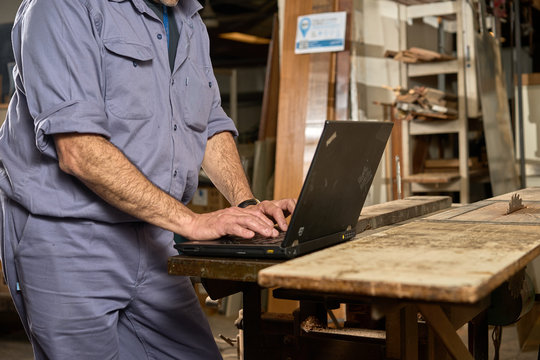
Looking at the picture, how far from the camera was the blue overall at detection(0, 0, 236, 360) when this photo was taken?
1.58 m

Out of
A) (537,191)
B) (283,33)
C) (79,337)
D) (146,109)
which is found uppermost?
(283,33)

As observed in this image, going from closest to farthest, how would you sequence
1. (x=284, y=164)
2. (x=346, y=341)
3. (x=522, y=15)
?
1. (x=346, y=341)
2. (x=284, y=164)
3. (x=522, y=15)

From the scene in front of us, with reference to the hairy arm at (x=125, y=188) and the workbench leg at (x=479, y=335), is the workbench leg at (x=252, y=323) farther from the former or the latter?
the workbench leg at (x=479, y=335)

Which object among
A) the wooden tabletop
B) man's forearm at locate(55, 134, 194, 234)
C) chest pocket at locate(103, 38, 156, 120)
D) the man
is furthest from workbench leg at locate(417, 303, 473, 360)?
chest pocket at locate(103, 38, 156, 120)

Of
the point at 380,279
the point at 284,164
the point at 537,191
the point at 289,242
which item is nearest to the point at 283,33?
the point at 284,164

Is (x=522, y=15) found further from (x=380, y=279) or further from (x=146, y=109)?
(x=380, y=279)

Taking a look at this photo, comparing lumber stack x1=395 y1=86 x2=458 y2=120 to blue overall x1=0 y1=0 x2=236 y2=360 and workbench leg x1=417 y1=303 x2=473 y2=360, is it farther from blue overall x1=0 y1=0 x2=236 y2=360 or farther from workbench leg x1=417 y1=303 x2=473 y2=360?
workbench leg x1=417 y1=303 x2=473 y2=360

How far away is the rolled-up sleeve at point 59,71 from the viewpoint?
155 centimetres

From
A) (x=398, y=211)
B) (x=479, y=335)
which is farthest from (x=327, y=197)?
(x=479, y=335)

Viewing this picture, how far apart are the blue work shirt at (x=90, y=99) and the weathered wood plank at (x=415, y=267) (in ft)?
1.96

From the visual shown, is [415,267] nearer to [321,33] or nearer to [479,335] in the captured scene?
[479,335]

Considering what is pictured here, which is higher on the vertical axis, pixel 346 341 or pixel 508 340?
pixel 346 341

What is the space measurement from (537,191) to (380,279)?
204cm

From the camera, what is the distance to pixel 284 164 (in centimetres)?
452
